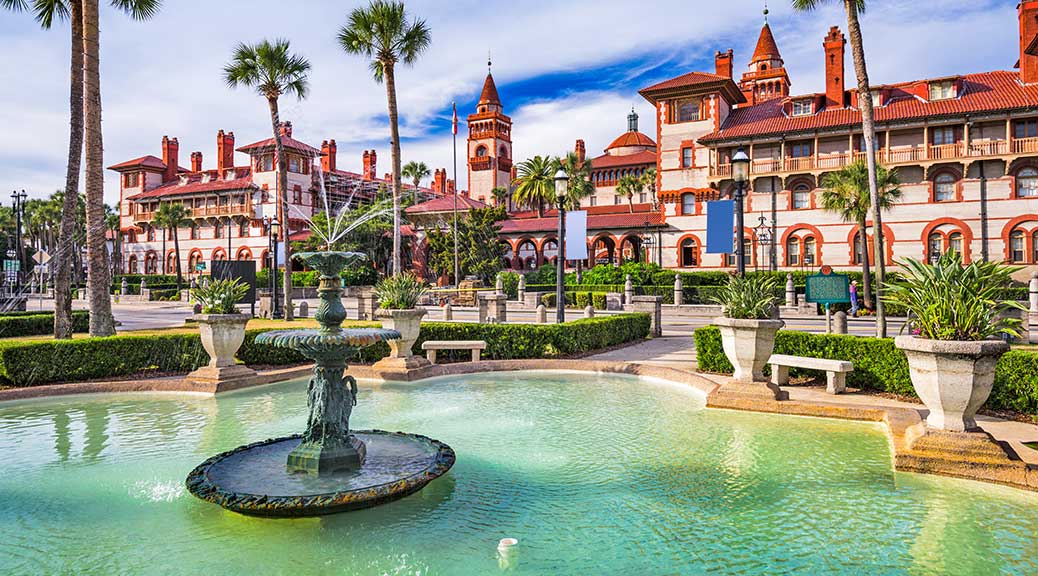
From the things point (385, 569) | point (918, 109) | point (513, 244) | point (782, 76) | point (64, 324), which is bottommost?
point (385, 569)

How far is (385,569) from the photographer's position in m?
4.24

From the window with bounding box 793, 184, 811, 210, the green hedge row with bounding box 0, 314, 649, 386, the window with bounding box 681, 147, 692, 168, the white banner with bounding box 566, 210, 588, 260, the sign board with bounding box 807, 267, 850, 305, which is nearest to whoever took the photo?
the green hedge row with bounding box 0, 314, 649, 386

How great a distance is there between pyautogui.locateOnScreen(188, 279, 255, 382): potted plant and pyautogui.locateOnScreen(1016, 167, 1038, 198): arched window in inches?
1722

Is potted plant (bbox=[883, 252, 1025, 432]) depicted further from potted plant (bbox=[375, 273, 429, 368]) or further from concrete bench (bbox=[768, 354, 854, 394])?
potted plant (bbox=[375, 273, 429, 368])

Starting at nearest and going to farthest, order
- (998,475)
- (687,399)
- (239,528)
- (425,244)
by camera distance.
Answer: (239,528) < (998,475) < (687,399) < (425,244)

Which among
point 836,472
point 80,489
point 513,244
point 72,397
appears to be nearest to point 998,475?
point 836,472

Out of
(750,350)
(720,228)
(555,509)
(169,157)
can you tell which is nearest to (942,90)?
(720,228)

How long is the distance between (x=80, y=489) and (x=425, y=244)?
2131 inches

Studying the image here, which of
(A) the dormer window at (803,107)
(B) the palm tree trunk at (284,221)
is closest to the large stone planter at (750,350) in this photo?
(B) the palm tree trunk at (284,221)

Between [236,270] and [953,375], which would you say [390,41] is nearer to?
[236,270]

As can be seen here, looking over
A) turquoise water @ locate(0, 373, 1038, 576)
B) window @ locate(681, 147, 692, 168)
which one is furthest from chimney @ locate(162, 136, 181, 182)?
turquoise water @ locate(0, 373, 1038, 576)

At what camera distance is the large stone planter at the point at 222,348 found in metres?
10.9

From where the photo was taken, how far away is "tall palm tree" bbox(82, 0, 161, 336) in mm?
13805

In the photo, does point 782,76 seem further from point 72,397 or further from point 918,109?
point 72,397
